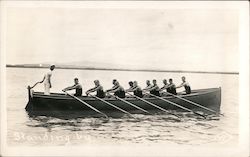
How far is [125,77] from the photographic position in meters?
1.17

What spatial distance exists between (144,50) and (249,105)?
351 millimetres

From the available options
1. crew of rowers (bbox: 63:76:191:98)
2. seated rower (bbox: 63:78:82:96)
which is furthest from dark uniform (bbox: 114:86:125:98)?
seated rower (bbox: 63:78:82:96)

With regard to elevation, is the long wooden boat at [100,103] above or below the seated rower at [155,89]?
below

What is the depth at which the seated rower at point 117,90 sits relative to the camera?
1169mm

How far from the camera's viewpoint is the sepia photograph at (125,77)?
1.16 m

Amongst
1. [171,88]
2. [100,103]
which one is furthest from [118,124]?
[171,88]

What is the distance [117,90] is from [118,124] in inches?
3.9

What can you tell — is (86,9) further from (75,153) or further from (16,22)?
(75,153)

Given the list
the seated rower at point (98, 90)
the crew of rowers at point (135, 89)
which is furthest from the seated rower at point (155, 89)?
the seated rower at point (98, 90)

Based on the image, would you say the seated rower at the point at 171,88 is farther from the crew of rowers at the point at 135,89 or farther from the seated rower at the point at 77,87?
the seated rower at the point at 77,87

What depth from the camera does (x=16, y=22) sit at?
116cm

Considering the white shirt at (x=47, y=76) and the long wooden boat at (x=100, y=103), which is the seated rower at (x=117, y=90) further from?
the white shirt at (x=47, y=76)

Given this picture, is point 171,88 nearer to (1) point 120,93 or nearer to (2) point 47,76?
(1) point 120,93

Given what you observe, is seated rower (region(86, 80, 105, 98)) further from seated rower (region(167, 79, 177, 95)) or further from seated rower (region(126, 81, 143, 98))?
seated rower (region(167, 79, 177, 95))
